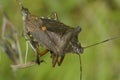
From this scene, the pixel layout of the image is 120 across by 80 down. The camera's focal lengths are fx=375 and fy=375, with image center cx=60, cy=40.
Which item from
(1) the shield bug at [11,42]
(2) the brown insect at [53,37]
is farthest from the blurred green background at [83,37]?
(2) the brown insect at [53,37]

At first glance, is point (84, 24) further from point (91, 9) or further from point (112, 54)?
point (112, 54)

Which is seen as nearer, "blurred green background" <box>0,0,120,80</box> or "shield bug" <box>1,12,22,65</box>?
"shield bug" <box>1,12,22,65</box>

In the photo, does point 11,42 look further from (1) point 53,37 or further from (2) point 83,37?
(2) point 83,37

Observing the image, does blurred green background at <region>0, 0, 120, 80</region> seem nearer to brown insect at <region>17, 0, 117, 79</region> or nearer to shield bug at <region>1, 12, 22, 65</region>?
shield bug at <region>1, 12, 22, 65</region>

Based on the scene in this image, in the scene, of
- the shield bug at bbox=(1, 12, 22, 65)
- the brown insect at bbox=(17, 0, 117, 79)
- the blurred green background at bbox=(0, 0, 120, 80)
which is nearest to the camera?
the brown insect at bbox=(17, 0, 117, 79)

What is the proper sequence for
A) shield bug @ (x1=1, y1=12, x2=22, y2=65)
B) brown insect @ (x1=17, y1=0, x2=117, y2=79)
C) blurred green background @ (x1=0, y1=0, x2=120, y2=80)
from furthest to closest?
blurred green background @ (x1=0, y1=0, x2=120, y2=80) → shield bug @ (x1=1, y1=12, x2=22, y2=65) → brown insect @ (x1=17, y1=0, x2=117, y2=79)

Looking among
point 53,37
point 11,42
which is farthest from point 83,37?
point 53,37

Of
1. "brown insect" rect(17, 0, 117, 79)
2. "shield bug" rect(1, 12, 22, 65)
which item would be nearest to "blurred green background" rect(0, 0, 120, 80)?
"shield bug" rect(1, 12, 22, 65)

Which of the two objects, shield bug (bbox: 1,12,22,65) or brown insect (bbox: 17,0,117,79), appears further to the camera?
shield bug (bbox: 1,12,22,65)

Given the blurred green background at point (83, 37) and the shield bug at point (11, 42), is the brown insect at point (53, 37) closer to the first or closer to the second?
the shield bug at point (11, 42)
